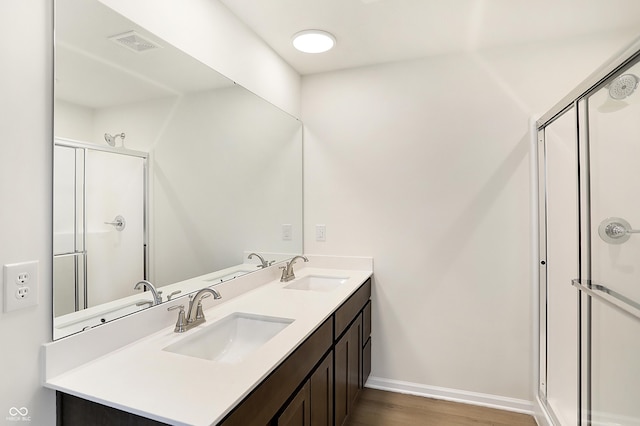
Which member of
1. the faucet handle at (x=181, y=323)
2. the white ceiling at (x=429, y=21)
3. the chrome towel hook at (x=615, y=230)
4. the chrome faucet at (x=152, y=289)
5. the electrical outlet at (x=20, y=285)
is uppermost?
the white ceiling at (x=429, y=21)

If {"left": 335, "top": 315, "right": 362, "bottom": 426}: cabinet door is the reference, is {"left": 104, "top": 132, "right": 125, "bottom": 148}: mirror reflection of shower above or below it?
above

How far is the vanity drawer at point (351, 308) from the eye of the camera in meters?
1.78

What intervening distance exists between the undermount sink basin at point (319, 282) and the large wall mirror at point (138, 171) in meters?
0.40

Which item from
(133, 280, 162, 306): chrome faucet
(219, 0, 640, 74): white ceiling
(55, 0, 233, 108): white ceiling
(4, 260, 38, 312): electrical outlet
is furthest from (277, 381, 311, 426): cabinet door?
(219, 0, 640, 74): white ceiling

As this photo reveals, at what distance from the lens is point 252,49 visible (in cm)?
210

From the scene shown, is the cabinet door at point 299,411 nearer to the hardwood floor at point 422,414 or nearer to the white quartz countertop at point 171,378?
the white quartz countertop at point 171,378

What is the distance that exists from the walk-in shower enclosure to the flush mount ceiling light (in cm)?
139

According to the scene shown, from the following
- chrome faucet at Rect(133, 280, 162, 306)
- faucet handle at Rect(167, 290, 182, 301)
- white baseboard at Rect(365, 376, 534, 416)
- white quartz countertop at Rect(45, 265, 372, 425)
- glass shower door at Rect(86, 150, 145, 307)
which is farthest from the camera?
white baseboard at Rect(365, 376, 534, 416)

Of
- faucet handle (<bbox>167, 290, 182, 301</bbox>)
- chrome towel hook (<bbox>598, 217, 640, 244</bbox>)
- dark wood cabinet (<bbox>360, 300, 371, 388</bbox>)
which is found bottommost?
dark wood cabinet (<bbox>360, 300, 371, 388</bbox>)

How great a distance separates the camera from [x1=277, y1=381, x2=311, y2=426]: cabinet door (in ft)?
3.86

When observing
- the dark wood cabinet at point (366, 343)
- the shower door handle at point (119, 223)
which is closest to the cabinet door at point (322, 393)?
the dark wood cabinet at point (366, 343)

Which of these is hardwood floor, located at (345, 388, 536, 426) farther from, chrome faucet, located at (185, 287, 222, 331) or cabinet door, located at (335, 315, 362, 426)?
chrome faucet, located at (185, 287, 222, 331)

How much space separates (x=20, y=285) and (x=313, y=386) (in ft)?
3.58

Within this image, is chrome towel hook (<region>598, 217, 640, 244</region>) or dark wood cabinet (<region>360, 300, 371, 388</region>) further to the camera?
dark wood cabinet (<region>360, 300, 371, 388</region>)
